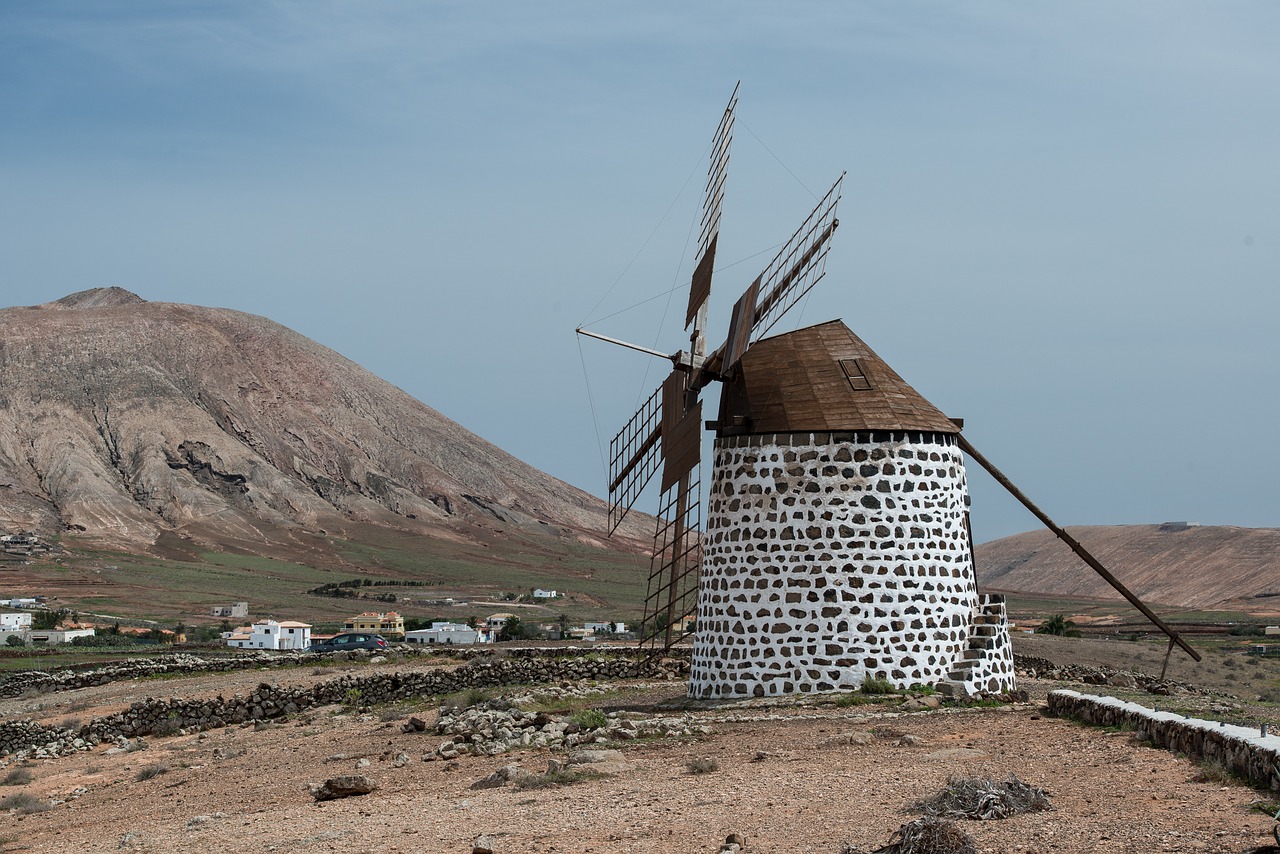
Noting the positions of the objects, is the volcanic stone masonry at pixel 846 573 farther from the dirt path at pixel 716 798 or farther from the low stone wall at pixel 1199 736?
the low stone wall at pixel 1199 736

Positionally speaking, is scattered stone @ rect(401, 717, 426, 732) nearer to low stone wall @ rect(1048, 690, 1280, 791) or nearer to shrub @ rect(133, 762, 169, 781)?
shrub @ rect(133, 762, 169, 781)

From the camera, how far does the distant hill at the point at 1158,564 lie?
129 m

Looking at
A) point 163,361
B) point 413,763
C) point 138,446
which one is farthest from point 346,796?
point 163,361

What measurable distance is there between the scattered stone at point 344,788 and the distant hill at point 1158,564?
4380 inches

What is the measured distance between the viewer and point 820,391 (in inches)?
857

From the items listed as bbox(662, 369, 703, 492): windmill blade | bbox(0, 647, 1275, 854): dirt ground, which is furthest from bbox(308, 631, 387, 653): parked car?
bbox(0, 647, 1275, 854): dirt ground

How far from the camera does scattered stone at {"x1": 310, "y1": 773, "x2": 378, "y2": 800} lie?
15.1m

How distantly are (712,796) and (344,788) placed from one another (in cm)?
447

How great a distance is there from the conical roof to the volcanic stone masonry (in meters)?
0.22

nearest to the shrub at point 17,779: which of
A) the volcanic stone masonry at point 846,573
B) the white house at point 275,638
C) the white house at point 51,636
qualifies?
the volcanic stone masonry at point 846,573

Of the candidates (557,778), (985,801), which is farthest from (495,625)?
(985,801)

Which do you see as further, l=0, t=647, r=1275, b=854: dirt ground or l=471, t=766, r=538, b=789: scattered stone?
l=471, t=766, r=538, b=789: scattered stone

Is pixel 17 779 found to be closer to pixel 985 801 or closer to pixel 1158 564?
pixel 985 801

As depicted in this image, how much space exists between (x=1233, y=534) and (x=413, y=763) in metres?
146
